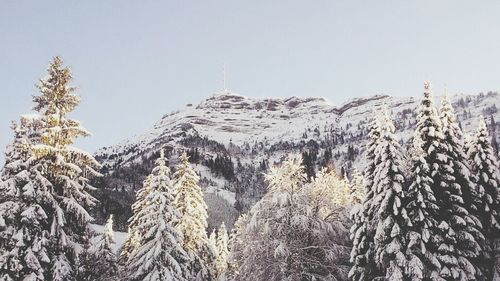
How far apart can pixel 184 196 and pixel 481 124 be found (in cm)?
2125

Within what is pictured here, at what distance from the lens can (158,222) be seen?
3341 centimetres

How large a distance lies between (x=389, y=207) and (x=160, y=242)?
1411 cm

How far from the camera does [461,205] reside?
31469mm

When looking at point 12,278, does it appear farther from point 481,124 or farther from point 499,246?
point 481,124

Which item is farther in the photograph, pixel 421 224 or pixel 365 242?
pixel 365 242

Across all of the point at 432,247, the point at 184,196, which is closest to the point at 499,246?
the point at 432,247

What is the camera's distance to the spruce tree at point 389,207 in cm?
2883

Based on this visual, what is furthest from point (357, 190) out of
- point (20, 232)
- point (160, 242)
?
point (20, 232)

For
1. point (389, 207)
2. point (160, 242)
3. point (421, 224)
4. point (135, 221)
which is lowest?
point (160, 242)

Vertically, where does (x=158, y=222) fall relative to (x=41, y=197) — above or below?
below

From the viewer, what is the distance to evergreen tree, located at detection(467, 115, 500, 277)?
33188mm

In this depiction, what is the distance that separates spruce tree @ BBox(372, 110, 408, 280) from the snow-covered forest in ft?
0.24

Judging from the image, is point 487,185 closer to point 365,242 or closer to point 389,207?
point 389,207

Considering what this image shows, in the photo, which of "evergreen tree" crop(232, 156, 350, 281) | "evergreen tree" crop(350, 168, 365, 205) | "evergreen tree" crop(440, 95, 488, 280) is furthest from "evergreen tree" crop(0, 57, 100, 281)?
"evergreen tree" crop(350, 168, 365, 205)
